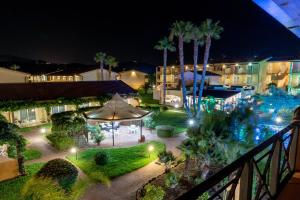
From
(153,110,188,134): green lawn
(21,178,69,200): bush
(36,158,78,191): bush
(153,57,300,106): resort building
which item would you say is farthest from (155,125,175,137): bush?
(153,57,300,106): resort building

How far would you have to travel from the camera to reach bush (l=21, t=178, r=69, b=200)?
25.6ft

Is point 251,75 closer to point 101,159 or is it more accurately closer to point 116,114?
point 116,114

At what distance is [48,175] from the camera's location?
927 cm

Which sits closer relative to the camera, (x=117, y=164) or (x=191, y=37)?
(x=117, y=164)

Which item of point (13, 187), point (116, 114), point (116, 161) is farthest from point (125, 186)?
point (116, 114)

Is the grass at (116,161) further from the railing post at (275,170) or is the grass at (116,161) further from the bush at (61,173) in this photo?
the railing post at (275,170)

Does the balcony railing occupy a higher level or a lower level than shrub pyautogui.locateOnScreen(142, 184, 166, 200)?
higher

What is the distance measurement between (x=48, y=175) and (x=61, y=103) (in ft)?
52.8

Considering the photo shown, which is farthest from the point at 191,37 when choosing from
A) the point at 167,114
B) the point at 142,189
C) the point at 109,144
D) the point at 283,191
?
the point at 283,191

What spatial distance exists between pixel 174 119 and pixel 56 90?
571 inches

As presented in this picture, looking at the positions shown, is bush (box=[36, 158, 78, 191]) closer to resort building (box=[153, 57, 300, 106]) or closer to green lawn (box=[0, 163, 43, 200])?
green lawn (box=[0, 163, 43, 200])

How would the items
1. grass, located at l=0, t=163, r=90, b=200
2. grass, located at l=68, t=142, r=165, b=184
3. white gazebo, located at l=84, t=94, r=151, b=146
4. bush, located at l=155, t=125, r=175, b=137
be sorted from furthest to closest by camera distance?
1. bush, located at l=155, t=125, r=175, b=137
2. white gazebo, located at l=84, t=94, r=151, b=146
3. grass, located at l=68, t=142, r=165, b=184
4. grass, located at l=0, t=163, r=90, b=200

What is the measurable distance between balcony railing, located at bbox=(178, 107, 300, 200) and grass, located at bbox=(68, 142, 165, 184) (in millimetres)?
8869

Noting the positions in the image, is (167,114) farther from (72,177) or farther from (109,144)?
(72,177)
